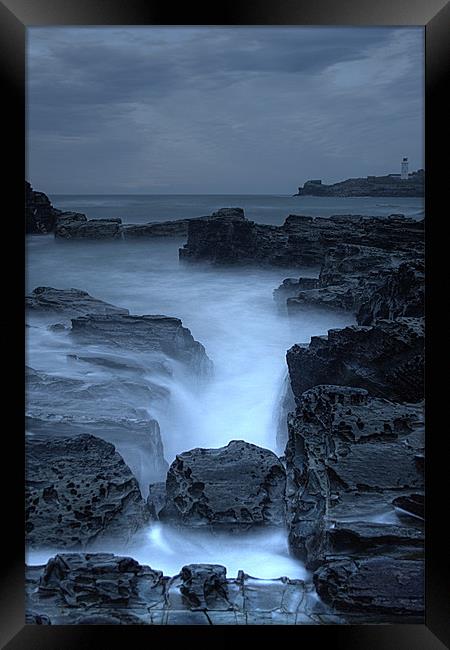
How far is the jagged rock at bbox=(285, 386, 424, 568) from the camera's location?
255cm

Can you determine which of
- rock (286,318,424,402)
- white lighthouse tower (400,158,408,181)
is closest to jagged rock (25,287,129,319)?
rock (286,318,424,402)

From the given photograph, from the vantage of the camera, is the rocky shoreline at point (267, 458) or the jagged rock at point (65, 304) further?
the jagged rock at point (65, 304)

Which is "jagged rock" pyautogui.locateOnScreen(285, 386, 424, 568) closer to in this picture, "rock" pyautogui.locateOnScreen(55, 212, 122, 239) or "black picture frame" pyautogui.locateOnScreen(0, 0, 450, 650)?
"black picture frame" pyautogui.locateOnScreen(0, 0, 450, 650)

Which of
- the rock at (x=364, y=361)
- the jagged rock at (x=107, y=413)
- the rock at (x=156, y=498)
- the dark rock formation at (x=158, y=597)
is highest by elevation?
the rock at (x=364, y=361)

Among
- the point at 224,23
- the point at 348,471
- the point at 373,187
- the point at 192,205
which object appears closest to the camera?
the point at 224,23

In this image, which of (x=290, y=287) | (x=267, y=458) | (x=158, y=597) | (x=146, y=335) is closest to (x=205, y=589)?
(x=158, y=597)

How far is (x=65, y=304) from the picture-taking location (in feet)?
8.93

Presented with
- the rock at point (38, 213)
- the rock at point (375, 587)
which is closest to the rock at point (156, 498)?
the rock at point (375, 587)

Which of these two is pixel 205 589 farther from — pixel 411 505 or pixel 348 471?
pixel 411 505

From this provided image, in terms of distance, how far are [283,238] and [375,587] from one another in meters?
1.48

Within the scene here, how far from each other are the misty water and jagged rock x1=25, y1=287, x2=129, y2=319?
1.1 inches

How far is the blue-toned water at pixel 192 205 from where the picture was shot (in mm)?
2768

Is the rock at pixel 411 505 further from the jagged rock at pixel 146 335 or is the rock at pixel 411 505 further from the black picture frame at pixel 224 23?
the jagged rock at pixel 146 335

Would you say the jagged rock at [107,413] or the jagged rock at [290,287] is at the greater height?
the jagged rock at [290,287]
